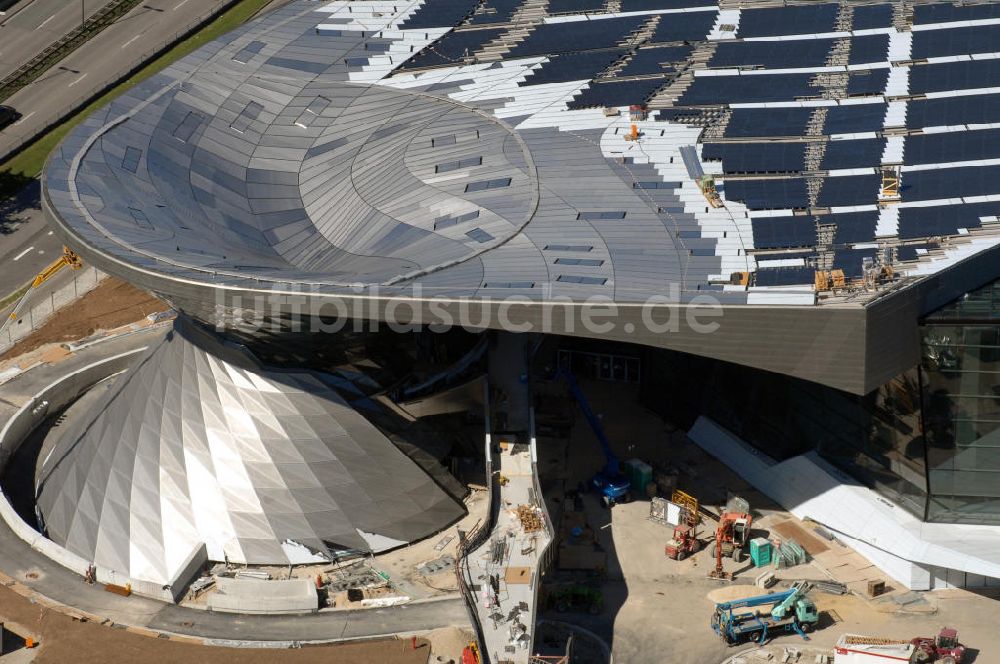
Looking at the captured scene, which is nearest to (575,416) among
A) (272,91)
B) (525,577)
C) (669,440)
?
(669,440)

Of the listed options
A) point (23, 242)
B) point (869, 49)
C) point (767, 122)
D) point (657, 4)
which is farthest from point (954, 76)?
point (23, 242)

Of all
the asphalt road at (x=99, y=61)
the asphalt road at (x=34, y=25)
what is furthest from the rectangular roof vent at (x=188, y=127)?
the asphalt road at (x=34, y=25)

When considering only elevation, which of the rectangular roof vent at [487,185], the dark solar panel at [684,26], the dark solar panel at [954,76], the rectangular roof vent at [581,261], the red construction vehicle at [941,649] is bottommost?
the red construction vehicle at [941,649]

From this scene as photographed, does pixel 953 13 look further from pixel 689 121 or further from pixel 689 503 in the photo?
pixel 689 503

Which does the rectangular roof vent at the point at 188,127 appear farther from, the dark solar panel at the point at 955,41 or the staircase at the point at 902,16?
the staircase at the point at 902,16

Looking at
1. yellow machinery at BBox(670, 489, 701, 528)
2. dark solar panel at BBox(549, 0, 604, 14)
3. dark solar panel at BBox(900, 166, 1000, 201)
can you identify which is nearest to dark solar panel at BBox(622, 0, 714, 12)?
dark solar panel at BBox(549, 0, 604, 14)

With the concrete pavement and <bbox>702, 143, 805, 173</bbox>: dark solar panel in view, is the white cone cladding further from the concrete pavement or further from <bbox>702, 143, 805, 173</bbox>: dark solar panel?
<bbox>702, 143, 805, 173</bbox>: dark solar panel
